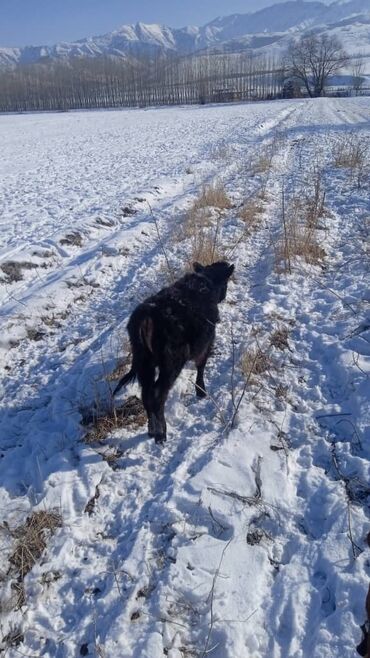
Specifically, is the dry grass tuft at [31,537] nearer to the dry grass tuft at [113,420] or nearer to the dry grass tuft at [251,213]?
the dry grass tuft at [113,420]

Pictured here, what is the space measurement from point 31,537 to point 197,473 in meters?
1.08

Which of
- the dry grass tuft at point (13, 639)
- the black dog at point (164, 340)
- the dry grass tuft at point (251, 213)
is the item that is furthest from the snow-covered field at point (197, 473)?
the dry grass tuft at point (251, 213)

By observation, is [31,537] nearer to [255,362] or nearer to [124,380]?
[124,380]

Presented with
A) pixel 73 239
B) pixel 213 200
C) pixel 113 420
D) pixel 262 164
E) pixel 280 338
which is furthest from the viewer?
pixel 262 164

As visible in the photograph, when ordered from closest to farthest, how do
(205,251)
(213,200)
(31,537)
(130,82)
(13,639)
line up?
(13,639) → (31,537) → (205,251) → (213,200) → (130,82)

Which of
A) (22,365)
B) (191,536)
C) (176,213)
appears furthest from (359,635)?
(176,213)

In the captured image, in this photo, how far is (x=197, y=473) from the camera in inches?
103

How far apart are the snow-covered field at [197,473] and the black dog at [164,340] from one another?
32 cm

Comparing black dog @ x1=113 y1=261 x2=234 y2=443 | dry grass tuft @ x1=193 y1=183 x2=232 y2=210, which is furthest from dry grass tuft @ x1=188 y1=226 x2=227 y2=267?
black dog @ x1=113 y1=261 x2=234 y2=443

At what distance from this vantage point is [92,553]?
7.22ft

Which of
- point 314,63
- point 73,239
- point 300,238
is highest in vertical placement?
point 314,63

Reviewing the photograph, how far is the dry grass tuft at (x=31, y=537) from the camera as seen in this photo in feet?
6.97

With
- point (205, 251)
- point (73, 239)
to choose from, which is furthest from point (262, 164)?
point (205, 251)

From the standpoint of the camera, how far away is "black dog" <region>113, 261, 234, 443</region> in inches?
107
